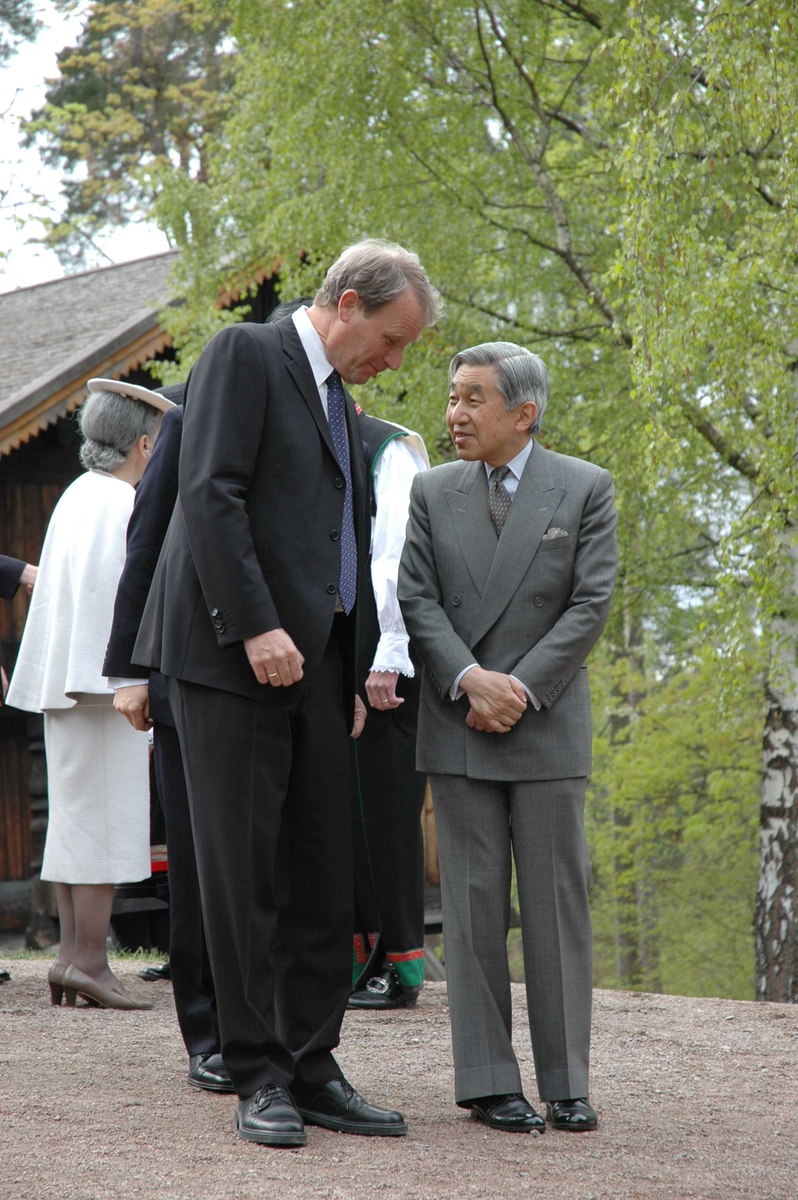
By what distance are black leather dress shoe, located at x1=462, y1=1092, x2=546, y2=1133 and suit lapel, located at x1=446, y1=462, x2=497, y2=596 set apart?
1.33m

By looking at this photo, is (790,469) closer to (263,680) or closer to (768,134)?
(768,134)

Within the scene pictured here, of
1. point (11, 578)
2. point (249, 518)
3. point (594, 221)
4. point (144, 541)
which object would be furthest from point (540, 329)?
point (249, 518)

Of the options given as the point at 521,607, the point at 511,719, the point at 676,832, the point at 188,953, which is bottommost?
the point at 676,832

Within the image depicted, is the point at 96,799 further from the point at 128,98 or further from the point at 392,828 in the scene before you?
the point at 128,98

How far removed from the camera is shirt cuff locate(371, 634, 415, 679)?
169 inches

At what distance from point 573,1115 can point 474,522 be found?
159 cm

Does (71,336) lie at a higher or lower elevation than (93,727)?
higher

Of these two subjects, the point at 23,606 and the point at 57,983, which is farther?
the point at 23,606

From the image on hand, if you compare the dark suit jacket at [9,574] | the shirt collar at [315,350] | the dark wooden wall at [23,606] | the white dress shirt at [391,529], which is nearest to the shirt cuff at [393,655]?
the white dress shirt at [391,529]

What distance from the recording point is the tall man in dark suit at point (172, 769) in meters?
3.79

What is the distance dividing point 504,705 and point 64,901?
2552mm

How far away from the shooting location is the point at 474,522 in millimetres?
3748

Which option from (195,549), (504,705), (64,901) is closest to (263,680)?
(195,549)

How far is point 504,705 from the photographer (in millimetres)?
3457
